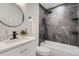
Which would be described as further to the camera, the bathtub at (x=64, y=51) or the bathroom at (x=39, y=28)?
the bathtub at (x=64, y=51)

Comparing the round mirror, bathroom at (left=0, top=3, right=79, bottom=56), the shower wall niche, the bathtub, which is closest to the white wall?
bathroom at (left=0, top=3, right=79, bottom=56)

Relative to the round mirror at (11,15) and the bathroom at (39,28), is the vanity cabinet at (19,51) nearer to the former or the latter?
the bathroom at (39,28)

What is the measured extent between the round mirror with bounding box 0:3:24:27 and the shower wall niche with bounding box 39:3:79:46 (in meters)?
1.04

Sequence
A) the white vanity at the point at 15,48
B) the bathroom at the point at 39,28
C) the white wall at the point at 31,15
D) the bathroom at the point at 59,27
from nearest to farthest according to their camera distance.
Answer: the white vanity at the point at 15,48 < the bathroom at the point at 39,28 < the white wall at the point at 31,15 < the bathroom at the point at 59,27

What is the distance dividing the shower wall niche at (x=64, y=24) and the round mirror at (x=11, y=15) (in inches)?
41.0

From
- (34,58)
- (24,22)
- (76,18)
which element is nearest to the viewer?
(34,58)

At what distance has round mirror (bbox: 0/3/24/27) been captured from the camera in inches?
57.0

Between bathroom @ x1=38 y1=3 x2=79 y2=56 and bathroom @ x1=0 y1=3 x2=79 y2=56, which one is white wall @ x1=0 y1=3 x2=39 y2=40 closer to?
bathroom @ x1=0 y1=3 x2=79 y2=56

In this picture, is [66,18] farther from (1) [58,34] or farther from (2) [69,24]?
(1) [58,34]

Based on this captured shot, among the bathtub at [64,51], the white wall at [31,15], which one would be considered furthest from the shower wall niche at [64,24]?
the white wall at [31,15]

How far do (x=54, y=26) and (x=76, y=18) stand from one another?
31.8 inches

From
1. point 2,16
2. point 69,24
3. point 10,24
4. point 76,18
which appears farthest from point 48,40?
point 2,16

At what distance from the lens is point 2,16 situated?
144 cm

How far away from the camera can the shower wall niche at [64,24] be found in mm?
2326
